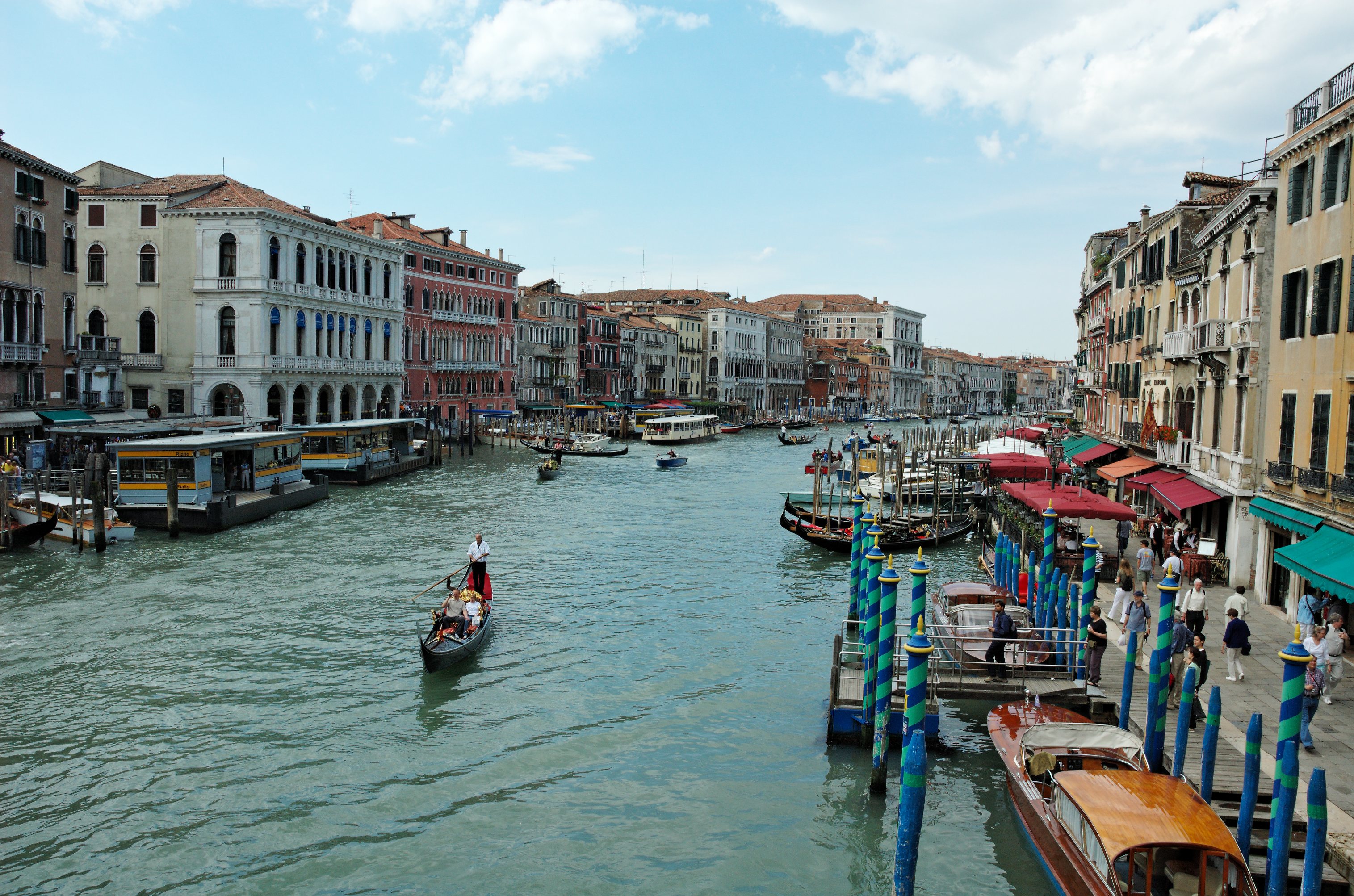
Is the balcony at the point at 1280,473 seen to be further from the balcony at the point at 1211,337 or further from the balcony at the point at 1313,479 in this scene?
the balcony at the point at 1211,337

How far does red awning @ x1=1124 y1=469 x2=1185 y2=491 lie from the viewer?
18500 mm

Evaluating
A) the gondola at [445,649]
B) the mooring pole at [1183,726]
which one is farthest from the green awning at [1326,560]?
the gondola at [445,649]

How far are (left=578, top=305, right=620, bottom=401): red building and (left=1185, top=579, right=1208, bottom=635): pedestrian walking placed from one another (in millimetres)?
58301

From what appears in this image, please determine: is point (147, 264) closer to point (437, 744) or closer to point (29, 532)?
point (29, 532)

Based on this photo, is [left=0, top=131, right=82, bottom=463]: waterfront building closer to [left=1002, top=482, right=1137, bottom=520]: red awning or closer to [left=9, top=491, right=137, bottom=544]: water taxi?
[left=9, top=491, right=137, bottom=544]: water taxi

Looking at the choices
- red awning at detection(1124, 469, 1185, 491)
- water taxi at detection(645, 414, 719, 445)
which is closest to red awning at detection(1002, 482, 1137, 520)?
red awning at detection(1124, 469, 1185, 491)

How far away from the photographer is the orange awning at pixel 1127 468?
66.1 feet

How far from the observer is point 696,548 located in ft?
72.9

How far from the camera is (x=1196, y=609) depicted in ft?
38.0

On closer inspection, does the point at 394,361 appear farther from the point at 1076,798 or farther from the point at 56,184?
the point at 1076,798

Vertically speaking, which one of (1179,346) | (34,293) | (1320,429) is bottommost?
(1320,429)

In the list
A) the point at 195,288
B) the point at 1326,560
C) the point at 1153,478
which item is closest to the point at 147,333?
the point at 195,288

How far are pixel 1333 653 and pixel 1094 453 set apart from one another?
17.9m

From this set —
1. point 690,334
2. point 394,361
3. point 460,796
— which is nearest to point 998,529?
point 460,796
